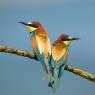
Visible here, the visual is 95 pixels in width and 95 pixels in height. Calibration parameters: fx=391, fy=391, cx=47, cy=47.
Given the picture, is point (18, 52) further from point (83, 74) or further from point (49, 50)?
point (83, 74)

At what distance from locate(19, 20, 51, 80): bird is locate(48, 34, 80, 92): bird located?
44 millimetres

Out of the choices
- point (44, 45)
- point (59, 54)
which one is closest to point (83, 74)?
point (59, 54)

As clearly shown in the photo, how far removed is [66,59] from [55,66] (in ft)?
0.36

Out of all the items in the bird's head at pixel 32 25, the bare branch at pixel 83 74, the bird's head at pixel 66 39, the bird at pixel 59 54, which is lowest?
the bare branch at pixel 83 74

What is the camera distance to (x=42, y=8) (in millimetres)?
3127

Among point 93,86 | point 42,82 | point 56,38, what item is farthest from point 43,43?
point 93,86

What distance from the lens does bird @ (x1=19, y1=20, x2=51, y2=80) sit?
2.97m

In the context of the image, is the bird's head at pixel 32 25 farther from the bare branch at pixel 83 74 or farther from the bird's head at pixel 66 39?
the bare branch at pixel 83 74

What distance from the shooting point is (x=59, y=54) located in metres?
3.02

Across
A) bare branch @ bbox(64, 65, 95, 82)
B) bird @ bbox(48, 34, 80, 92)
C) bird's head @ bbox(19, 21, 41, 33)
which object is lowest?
bare branch @ bbox(64, 65, 95, 82)

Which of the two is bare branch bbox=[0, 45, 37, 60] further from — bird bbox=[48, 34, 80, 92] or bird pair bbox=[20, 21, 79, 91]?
bird bbox=[48, 34, 80, 92]

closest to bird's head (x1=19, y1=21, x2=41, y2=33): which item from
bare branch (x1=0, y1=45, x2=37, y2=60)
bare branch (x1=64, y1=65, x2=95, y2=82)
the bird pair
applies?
the bird pair

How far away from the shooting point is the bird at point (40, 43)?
297 centimetres

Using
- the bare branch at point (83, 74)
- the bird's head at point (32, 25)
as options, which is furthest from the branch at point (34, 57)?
the bird's head at point (32, 25)
